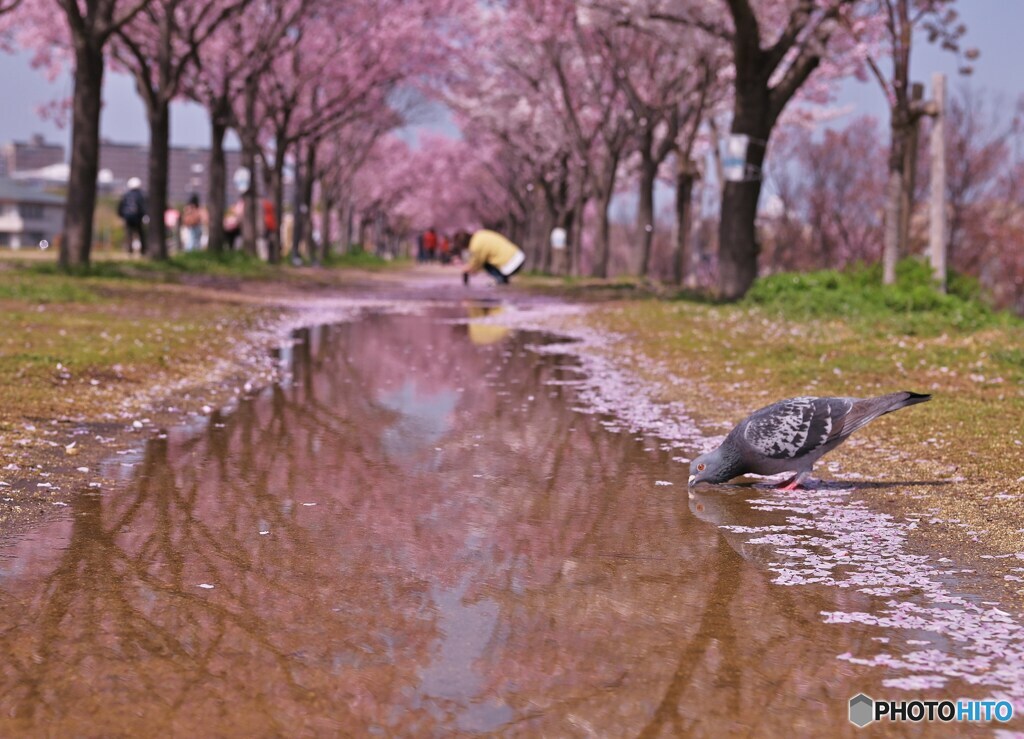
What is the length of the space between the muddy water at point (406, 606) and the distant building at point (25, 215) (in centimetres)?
11819

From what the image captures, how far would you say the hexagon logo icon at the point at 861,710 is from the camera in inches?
130

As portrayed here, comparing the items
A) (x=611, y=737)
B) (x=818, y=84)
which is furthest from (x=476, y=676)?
(x=818, y=84)

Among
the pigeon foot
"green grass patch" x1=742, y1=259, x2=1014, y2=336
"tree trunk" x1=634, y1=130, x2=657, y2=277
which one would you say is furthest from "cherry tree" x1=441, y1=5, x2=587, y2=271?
the pigeon foot

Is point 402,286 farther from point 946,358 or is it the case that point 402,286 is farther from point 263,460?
point 263,460

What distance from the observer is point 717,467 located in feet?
20.7

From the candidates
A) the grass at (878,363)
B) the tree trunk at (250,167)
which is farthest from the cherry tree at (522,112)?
the grass at (878,363)

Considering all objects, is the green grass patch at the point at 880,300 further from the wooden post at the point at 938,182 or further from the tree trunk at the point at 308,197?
the tree trunk at the point at 308,197

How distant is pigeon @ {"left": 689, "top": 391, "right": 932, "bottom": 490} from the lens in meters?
6.16

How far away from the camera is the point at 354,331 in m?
17.2

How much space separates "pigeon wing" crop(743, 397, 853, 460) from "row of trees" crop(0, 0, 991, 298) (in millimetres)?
15596

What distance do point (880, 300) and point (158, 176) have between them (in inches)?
705

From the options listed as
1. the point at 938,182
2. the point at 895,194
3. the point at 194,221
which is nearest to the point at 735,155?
the point at 895,194

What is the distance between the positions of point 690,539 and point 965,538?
1.32 metres

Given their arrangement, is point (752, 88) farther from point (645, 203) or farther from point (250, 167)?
point (250, 167)
